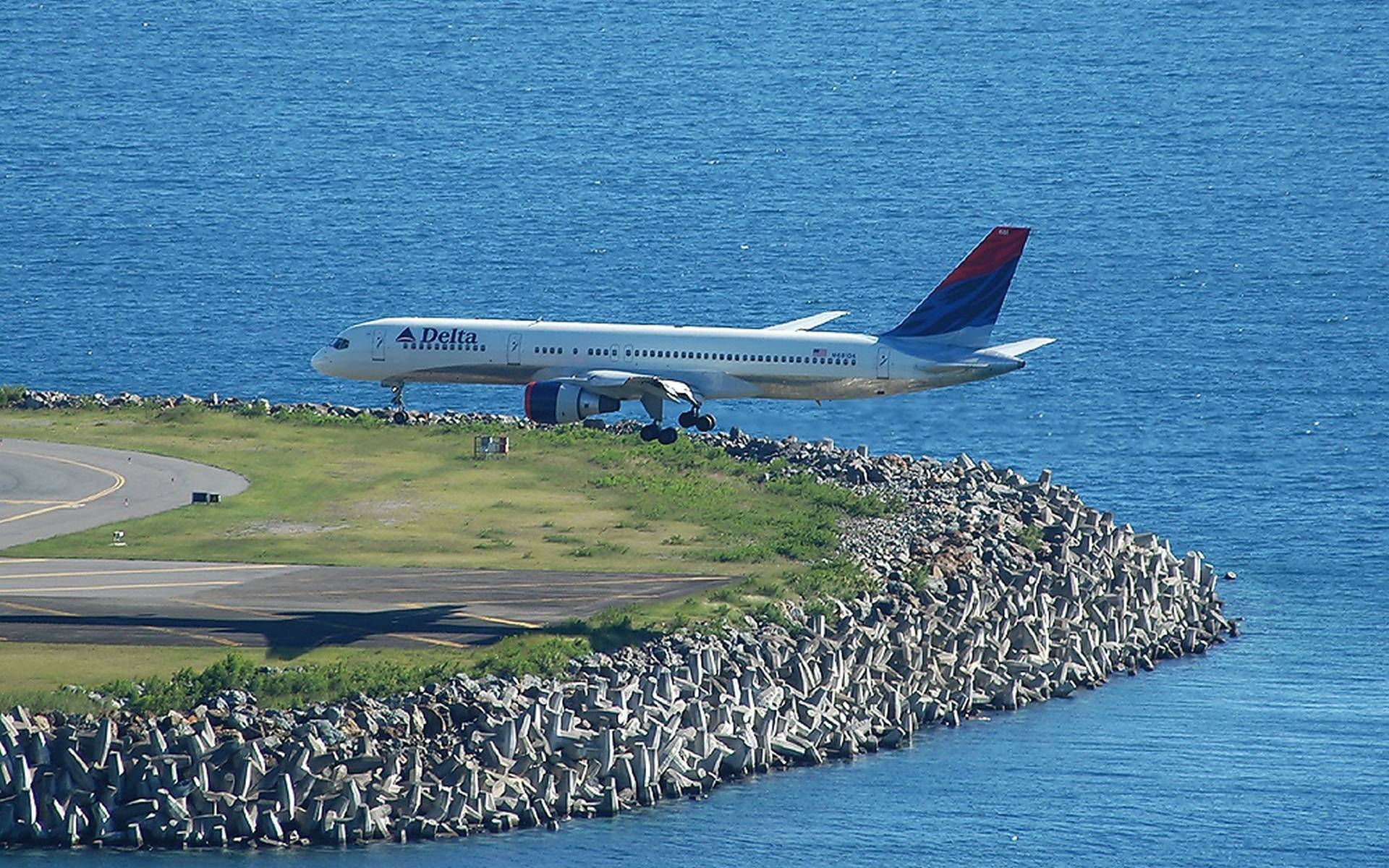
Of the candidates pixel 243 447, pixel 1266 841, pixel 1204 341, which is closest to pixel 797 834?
pixel 1266 841

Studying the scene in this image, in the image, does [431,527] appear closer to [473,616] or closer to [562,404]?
[562,404]

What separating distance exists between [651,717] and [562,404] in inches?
1056

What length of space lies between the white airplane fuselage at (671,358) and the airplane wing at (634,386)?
46 centimetres

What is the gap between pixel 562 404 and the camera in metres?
105

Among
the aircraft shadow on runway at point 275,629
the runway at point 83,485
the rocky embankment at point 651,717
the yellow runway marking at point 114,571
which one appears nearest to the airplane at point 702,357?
the rocky embankment at point 651,717

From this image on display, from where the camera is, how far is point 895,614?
305 ft

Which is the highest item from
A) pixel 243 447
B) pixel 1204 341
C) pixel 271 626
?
pixel 1204 341

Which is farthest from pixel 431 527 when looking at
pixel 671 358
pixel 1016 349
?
pixel 1016 349

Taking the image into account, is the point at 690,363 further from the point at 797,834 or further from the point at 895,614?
the point at 797,834

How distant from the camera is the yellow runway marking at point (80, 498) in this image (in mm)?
102375

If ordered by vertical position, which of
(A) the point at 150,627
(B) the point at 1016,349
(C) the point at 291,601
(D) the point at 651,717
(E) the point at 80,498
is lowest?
(D) the point at 651,717

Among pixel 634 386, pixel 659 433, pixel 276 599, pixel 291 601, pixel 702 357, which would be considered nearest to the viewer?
pixel 291 601

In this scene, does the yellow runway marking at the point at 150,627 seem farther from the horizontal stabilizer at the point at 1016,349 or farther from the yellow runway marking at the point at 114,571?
the horizontal stabilizer at the point at 1016,349

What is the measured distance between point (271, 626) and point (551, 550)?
1584 centimetres
